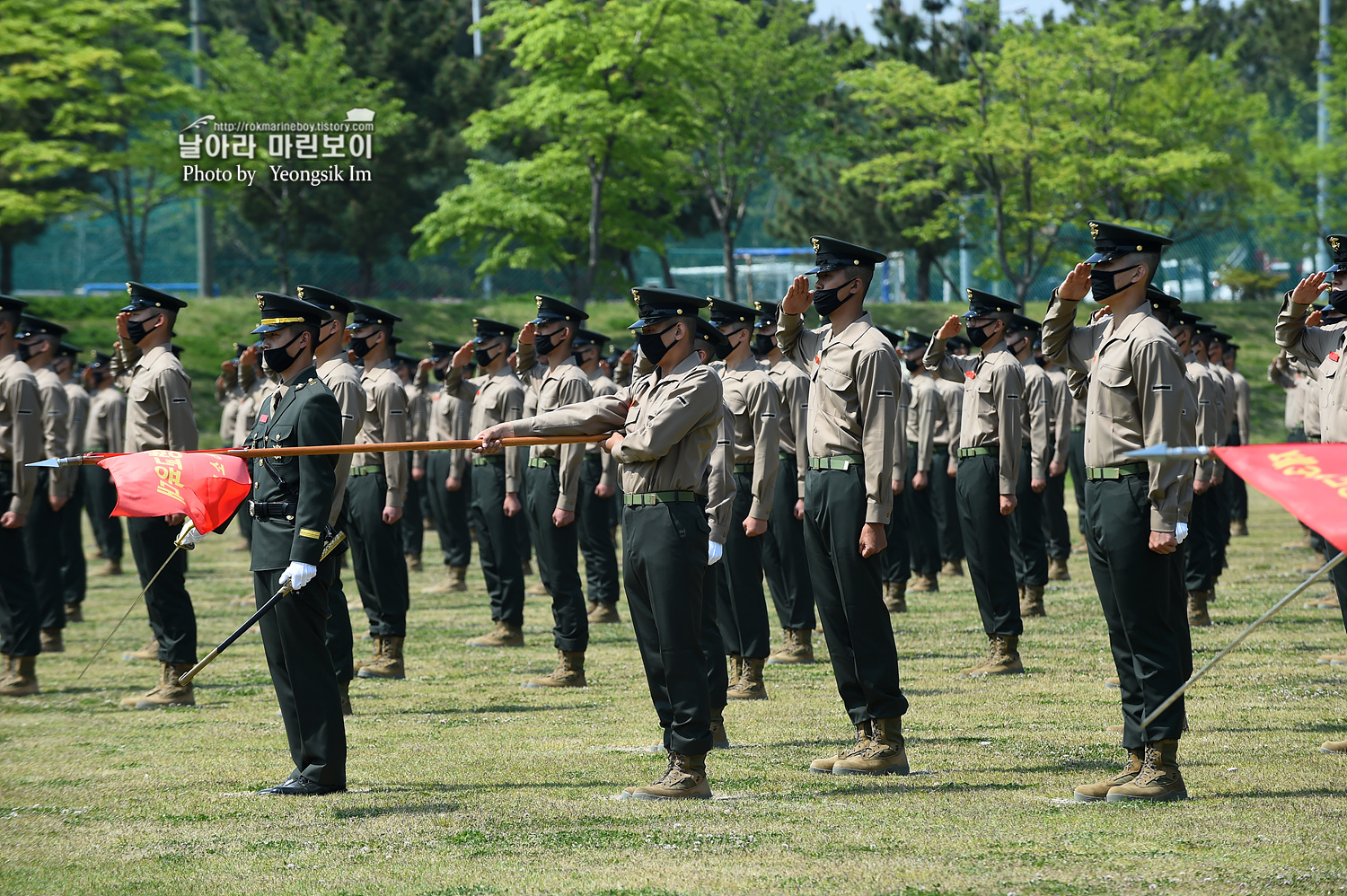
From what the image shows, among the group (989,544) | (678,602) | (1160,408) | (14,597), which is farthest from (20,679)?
(1160,408)

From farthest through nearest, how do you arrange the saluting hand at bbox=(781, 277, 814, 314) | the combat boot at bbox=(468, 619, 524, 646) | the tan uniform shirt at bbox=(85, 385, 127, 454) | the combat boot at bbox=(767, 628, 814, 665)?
the tan uniform shirt at bbox=(85, 385, 127, 454) → the combat boot at bbox=(468, 619, 524, 646) → the combat boot at bbox=(767, 628, 814, 665) → the saluting hand at bbox=(781, 277, 814, 314)

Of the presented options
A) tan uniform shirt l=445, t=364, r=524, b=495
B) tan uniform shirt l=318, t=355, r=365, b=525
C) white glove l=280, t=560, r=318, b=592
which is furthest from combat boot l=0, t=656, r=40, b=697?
white glove l=280, t=560, r=318, b=592

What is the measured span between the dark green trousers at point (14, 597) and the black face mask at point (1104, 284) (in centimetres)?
774

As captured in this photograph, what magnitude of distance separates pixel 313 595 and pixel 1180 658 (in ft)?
13.7

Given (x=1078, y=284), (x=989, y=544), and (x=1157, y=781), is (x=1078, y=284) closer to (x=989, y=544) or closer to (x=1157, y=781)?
(x=1157, y=781)

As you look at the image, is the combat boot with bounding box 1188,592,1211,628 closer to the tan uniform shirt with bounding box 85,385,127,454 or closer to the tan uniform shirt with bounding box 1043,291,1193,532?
the tan uniform shirt with bounding box 1043,291,1193,532

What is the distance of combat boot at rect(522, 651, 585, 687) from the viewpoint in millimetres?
10391

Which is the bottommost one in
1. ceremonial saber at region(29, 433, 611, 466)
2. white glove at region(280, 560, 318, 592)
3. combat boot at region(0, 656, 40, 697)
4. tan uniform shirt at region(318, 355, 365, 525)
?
combat boot at region(0, 656, 40, 697)

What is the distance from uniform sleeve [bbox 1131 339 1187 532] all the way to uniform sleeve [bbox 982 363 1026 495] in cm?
377

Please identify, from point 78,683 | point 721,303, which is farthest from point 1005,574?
point 78,683

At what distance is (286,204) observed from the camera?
37531 millimetres

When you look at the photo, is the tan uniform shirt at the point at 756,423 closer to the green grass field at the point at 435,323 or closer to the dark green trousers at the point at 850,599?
the dark green trousers at the point at 850,599

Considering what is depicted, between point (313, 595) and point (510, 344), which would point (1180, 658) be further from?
point (510, 344)

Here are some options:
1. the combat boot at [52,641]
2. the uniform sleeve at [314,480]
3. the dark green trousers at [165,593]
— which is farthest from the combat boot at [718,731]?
the combat boot at [52,641]
